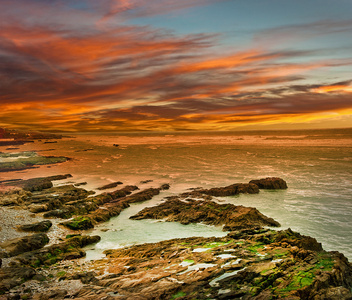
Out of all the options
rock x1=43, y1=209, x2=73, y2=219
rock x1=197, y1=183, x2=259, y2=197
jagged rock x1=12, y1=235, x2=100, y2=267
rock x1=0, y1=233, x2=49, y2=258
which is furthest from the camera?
rock x1=197, y1=183, x2=259, y2=197

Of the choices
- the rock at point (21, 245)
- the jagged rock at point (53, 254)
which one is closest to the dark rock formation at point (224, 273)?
the jagged rock at point (53, 254)

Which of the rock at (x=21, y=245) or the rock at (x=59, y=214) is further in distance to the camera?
the rock at (x=59, y=214)

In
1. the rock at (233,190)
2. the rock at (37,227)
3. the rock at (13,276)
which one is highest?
the rock at (13,276)

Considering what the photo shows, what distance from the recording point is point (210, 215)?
25094mm

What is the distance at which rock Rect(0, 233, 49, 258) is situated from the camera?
16.1m

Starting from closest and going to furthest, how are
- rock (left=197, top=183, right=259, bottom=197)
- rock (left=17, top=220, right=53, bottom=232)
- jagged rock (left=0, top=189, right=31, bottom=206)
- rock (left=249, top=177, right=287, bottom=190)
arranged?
rock (left=17, top=220, right=53, bottom=232), jagged rock (left=0, top=189, right=31, bottom=206), rock (left=197, top=183, right=259, bottom=197), rock (left=249, top=177, right=287, bottom=190)

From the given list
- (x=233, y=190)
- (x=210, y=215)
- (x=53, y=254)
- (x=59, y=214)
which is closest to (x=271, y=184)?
(x=233, y=190)

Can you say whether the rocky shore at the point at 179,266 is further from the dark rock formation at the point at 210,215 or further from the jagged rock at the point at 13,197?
the jagged rock at the point at 13,197

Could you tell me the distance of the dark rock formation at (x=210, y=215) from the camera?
22.7m

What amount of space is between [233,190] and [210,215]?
11540mm

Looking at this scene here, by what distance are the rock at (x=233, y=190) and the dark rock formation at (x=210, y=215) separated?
22.4 feet

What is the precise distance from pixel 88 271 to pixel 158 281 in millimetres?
4998

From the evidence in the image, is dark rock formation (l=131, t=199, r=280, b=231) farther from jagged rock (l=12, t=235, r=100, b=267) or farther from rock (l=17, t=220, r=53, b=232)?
jagged rock (l=12, t=235, r=100, b=267)

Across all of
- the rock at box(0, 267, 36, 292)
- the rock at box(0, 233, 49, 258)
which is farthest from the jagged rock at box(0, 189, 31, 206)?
the rock at box(0, 267, 36, 292)
